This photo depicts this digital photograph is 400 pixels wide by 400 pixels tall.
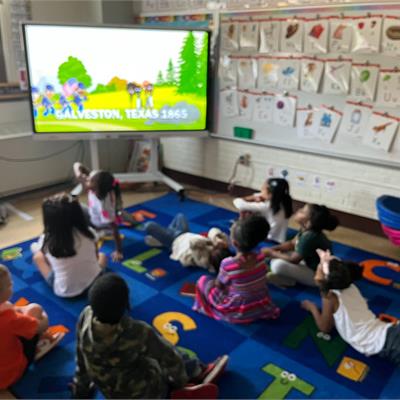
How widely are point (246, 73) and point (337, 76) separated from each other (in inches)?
31.7

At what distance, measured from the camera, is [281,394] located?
169 cm

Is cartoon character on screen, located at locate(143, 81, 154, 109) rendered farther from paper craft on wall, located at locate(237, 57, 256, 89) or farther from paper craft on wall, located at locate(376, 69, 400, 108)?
paper craft on wall, located at locate(376, 69, 400, 108)

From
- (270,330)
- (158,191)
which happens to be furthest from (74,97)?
(270,330)

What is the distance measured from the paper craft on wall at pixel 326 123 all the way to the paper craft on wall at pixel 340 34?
1.42 feet

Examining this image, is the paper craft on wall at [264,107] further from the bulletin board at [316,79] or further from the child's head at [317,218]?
the child's head at [317,218]

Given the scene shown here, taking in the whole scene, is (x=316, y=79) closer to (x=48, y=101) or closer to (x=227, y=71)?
(x=227, y=71)

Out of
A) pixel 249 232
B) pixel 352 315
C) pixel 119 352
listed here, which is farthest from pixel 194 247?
pixel 119 352

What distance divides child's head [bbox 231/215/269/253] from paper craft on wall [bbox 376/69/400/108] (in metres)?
1.56

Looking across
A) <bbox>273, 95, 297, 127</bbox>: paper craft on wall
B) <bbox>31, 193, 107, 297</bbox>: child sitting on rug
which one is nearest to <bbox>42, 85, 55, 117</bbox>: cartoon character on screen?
<bbox>31, 193, 107, 297</bbox>: child sitting on rug

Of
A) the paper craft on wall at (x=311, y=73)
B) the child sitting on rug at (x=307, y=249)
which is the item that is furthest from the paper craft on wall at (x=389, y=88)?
the child sitting on rug at (x=307, y=249)

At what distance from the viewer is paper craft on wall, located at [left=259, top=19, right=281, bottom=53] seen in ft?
10.7

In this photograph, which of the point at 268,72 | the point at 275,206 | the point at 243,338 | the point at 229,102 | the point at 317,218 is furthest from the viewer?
the point at 229,102

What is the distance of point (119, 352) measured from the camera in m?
1.32

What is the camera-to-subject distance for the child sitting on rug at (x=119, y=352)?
4.15ft
